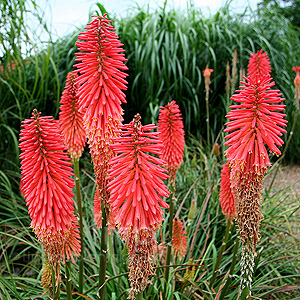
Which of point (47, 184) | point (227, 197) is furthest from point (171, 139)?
point (47, 184)

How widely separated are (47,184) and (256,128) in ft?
3.54

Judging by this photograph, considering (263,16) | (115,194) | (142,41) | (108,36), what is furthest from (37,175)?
(263,16)

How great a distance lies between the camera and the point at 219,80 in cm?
579

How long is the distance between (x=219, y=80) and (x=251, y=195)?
4.70 meters

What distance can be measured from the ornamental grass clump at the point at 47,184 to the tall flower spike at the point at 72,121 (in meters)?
0.54

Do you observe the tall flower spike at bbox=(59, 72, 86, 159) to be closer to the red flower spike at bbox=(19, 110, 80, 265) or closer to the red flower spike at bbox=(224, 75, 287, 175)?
the red flower spike at bbox=(19, 110, 80, 265)

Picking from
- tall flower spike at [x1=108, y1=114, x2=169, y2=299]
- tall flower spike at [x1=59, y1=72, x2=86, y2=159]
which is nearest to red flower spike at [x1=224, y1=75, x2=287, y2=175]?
tall flower spike at [x1=108, y1=114, x2=169, y2=299]

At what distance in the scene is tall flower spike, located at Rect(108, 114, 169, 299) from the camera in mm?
1216

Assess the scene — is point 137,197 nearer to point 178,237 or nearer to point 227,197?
point 227,197

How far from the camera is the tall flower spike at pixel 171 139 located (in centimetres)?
215

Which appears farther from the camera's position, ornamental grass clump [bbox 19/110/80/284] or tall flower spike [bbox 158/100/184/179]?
tall flower spike [bbox 158/100/184/179]

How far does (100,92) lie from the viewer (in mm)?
1512

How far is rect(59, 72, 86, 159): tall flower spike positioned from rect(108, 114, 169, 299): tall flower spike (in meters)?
0.81

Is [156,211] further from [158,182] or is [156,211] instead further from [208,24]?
[208,24]
